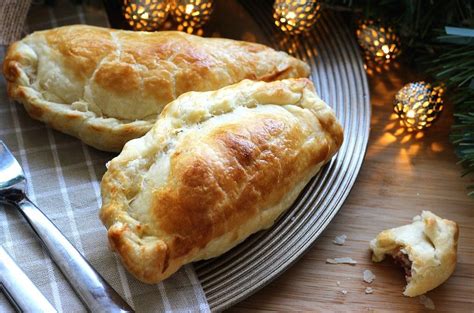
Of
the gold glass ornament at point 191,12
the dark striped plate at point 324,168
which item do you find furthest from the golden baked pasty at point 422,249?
the gold glass ornament at point 191,12

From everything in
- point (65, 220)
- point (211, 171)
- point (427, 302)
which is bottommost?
point (427, 302)

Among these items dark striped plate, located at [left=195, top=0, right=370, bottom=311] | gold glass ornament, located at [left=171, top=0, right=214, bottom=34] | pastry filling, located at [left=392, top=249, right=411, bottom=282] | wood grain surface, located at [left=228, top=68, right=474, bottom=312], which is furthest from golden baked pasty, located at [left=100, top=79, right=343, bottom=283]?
gold glass ornament, located at [left=171, top=0, right=214, bottom=34]

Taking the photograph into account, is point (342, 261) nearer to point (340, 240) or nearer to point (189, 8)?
point (340, 240)

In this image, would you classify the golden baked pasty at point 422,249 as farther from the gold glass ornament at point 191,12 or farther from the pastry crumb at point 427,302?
the gold glass ornament at point 191,12

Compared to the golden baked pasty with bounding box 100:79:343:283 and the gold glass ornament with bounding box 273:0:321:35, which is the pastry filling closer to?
the golden baked pasty with bounding box 100:79:343:283

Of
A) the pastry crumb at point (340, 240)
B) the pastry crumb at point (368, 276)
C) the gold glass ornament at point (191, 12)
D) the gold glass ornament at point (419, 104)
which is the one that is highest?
the gold glass ornament at point (191, 12)

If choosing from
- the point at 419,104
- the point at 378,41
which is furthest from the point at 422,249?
the point at 378,41
